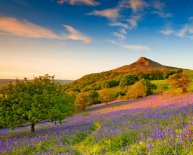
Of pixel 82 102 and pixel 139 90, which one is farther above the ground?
pixel 139 90

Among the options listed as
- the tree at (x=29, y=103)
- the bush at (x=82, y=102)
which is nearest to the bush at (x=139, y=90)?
the bush at (x=82, y=102)

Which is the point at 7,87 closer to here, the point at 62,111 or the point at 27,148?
the point at 62,111

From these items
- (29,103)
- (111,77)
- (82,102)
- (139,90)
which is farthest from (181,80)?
(111,77)

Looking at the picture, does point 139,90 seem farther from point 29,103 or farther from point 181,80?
point 29,103

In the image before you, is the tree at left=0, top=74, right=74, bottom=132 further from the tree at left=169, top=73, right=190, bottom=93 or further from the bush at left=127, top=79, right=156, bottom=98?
the bush at left=127, top=79, right=156, bottom=98

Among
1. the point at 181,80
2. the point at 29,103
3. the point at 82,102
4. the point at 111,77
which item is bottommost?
the point at 82,102

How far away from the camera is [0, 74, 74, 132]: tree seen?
1405cm

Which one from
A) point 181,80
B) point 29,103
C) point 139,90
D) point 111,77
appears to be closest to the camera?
point 29,103

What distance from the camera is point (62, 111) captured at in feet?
51.1

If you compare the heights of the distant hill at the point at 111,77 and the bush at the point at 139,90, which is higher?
the distant hill at the point at 111,77

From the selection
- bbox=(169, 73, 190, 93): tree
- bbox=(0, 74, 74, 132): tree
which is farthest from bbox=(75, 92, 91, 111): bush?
bbox=(0, 74, 74, 132): tree

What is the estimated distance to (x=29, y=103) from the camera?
14258mm

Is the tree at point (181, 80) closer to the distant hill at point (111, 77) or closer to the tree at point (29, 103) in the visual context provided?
the tree at point (29, 103)

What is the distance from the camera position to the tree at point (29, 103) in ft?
46.1
